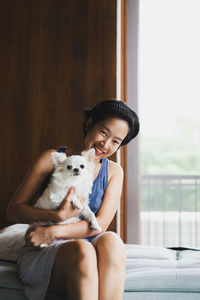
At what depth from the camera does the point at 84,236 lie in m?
1.56

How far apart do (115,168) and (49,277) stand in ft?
2.22

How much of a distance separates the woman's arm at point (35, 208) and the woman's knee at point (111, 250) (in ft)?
0.56

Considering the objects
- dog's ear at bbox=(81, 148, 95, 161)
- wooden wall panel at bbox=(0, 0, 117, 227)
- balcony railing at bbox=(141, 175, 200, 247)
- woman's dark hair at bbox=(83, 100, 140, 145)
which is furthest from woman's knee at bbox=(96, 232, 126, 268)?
balcony railing at bbox=(141, 175, 200, 247)

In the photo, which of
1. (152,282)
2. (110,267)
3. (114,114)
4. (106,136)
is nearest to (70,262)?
(110,267)

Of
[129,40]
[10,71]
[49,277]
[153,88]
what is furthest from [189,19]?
[49,277]

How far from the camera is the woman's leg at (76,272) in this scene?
48.9 inches

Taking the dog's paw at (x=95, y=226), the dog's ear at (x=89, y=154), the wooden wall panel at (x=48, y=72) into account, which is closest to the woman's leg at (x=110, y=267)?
the dog's paw at (x=95, y=226)

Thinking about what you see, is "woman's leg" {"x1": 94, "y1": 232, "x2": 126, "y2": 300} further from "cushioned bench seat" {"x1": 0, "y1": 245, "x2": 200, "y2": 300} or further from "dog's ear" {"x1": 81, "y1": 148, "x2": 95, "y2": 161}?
"dog's ear" {"x1": 81, "y1": 148, "x2": 95, "y2": 161}

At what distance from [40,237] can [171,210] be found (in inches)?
120

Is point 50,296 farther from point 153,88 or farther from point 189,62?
point 189,62

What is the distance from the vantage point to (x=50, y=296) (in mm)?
1411

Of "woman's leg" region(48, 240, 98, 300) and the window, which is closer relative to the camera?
"woman's leg" region(48, 240, 98, 300)

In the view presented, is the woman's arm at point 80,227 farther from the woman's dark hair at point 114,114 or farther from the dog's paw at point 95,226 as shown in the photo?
the woman's dark hair at point 114,114

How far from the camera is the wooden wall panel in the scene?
9.36ft
